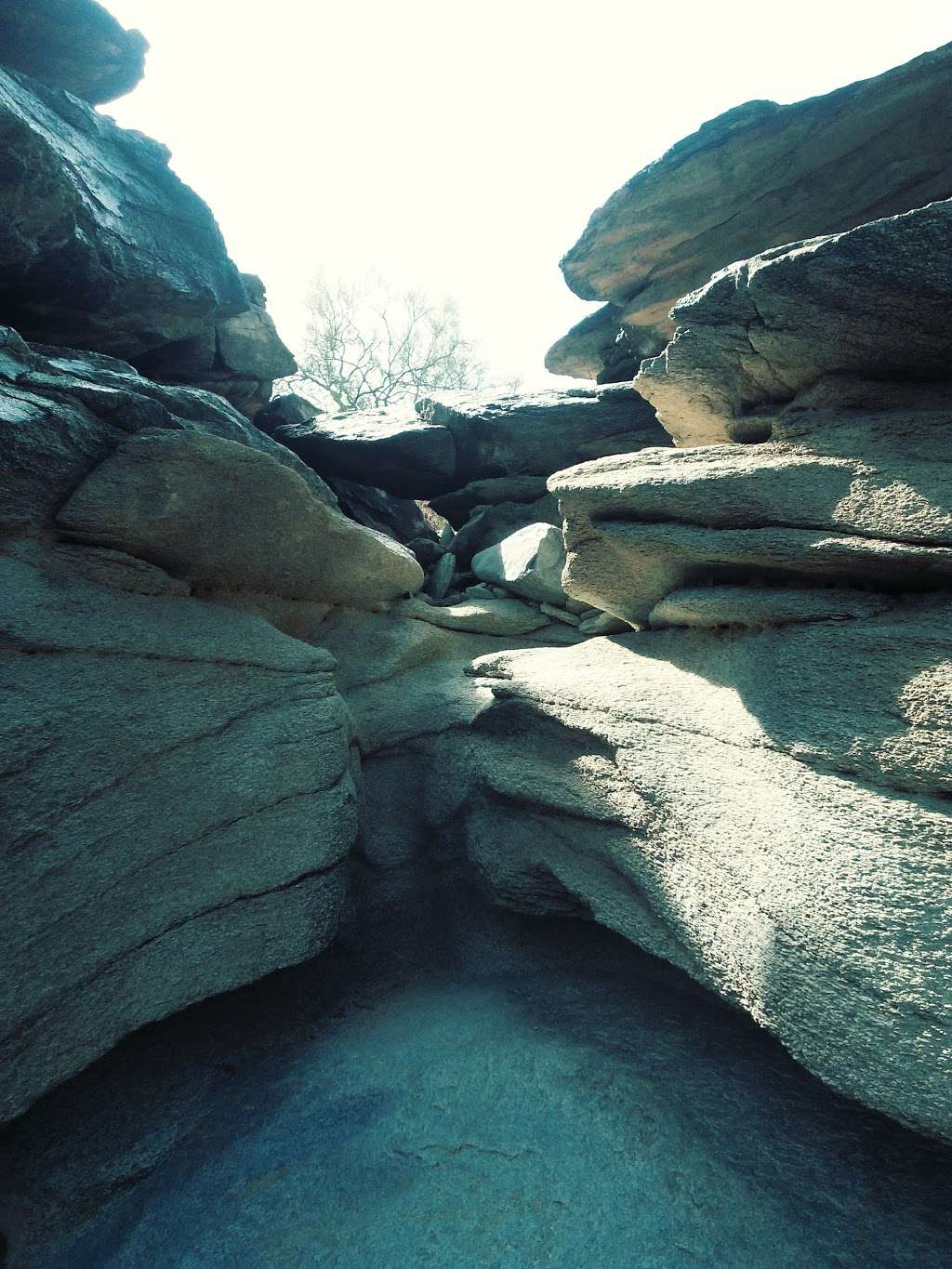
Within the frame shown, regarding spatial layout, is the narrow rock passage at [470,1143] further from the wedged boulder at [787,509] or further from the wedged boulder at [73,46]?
the wedged boulder at [73,46]

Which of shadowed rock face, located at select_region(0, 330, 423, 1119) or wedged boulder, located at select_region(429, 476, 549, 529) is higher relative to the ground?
wedged boulder, located at select_region(429, 476, 549, 529)

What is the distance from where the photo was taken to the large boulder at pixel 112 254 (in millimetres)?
5668

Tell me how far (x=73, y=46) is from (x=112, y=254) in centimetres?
459

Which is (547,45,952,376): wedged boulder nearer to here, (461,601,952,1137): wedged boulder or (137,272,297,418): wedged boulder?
(137,272,297,418): wedged boulder

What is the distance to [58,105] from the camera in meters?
7.23

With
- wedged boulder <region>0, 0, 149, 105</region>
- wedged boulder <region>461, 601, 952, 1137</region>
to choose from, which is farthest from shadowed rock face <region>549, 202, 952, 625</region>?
wedged boulder <region>0, 0, 149, 105</region>

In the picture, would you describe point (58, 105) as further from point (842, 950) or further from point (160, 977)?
point (842, 950)

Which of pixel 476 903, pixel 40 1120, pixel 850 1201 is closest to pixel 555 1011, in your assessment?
pixel 476 903

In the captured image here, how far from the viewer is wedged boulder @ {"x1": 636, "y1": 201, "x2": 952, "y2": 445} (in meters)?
2.97

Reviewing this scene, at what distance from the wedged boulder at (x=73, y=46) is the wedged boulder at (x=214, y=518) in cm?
780

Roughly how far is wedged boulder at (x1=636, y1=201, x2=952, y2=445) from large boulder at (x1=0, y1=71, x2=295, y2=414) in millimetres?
5327

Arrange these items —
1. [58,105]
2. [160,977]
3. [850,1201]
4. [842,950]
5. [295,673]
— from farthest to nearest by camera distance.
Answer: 1. [58,105]
2. [295,673]
3. [160,977]
4. [850,1201]
5. [842,950]

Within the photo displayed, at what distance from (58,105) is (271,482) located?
256 inches

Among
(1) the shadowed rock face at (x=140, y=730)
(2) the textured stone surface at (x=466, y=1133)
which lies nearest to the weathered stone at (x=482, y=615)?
(1) the shadowed rock face at (x=140, y=730)
